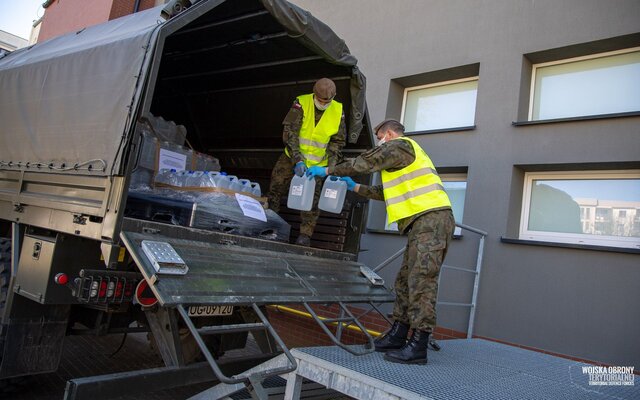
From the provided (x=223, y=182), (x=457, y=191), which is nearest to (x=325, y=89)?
(x=223, y=182)

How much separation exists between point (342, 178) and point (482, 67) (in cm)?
310

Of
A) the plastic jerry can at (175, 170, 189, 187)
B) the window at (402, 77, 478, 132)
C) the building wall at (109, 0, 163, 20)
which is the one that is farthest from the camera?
the building wall at (109, 0, 163, 20)

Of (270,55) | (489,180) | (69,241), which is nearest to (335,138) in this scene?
(270,55)

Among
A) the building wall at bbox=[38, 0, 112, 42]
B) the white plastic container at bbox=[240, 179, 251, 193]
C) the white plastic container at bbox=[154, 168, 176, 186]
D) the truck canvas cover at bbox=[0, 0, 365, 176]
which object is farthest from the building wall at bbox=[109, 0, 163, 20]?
the white plastic container at bbox=[240, 179, 251, 193]

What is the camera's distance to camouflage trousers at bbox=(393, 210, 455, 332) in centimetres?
316

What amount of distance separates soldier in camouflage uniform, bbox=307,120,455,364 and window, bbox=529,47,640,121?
2.92 m

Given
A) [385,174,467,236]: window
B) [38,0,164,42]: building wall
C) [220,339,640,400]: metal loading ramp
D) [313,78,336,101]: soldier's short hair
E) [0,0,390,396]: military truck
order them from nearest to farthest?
1. [220,339,640,400]: metal loading ramp
2. [0,0,390,396]: military truck
3. [313,78,336,101]: soldier's short hair
4. [385,174,467,236]: window
5. [38,0,164,42]: building wall

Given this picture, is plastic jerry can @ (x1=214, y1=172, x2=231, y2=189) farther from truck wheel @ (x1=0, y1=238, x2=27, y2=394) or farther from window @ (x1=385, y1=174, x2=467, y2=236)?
window @ (x1=385, y1=174, x2=467, y2=236)

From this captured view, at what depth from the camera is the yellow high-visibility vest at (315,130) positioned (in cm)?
443

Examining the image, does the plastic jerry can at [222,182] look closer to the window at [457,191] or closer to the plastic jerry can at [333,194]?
the plastic jerry can at [333,194]

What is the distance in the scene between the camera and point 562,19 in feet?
17.4

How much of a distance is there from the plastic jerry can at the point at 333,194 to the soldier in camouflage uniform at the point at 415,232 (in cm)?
48

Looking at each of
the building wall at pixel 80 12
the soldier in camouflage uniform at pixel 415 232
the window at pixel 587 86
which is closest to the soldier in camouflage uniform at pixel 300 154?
the soldier in camouflage uniform at pixel 415 232

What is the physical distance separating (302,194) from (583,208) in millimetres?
3145
